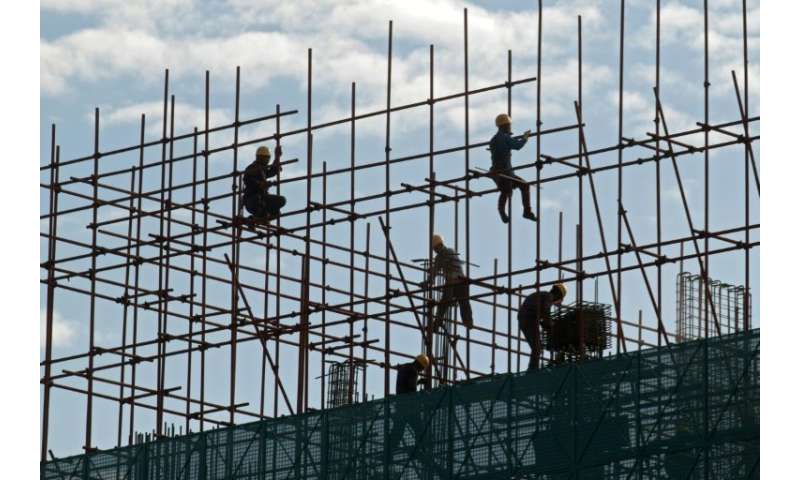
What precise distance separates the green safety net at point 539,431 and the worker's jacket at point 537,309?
296 cm

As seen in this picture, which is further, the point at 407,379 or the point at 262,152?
the point at 262,152

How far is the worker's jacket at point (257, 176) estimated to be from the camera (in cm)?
3186

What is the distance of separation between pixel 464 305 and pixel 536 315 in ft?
9.40

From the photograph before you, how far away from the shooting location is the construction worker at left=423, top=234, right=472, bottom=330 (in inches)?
1213

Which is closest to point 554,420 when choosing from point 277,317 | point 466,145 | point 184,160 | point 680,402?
point 680,402

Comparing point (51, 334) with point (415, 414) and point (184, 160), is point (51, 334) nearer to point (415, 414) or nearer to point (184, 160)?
point (184, 160)

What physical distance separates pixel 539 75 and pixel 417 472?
707 cm

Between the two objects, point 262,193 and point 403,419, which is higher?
point 262,193

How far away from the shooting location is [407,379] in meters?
29.0

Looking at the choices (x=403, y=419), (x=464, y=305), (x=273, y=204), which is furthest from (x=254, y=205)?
(x=403, y=419)

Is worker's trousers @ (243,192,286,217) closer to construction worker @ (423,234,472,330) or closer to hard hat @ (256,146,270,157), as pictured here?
hard hat @ (256,146,270,157)

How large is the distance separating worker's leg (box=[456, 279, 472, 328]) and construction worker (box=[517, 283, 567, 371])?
2.21m

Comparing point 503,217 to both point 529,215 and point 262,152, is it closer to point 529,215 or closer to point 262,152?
point 529,215

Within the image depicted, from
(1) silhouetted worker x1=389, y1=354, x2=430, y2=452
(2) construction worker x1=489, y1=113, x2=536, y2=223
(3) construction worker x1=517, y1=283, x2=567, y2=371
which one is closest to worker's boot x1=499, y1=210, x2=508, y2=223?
(2) construction worker x1=489, y1=113, x2=536, y2=223
